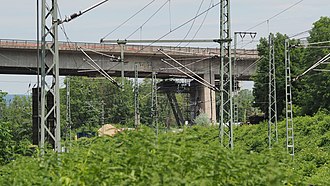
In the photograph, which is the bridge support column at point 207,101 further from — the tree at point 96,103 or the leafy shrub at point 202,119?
the tree at point 96,103

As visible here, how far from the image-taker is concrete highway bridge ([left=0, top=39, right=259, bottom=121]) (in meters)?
52.6

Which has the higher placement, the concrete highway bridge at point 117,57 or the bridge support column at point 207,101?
the concrete highway bridge at point 117,57

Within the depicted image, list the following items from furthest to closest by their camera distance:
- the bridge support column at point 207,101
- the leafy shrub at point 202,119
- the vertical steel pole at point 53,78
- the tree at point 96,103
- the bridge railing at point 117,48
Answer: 1. the tree at point 96,103
2. the bridge support column at point 207,101
3. the leafy shrub at point 202,119
4. the bridge railing at point 117,48
5. the vertical steel pole at point 53,78

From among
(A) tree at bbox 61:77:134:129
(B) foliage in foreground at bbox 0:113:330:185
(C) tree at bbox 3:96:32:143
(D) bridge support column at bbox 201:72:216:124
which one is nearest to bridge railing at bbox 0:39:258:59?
(D) bridge support column at bbox 201:72:216:124

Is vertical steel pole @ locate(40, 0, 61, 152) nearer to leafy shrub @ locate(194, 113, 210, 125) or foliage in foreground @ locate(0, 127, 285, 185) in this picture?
foliage in foreground @ locate(0, 127, 285, 185)

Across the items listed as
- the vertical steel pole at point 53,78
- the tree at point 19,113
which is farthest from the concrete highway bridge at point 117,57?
the vertical steel pole at point 53,78

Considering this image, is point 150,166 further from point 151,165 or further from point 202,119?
point 202,119

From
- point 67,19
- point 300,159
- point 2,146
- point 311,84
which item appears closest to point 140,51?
point 311,84

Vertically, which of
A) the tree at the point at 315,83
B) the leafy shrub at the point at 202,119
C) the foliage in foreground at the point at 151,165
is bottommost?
the leafy shrub at the point at 202,119

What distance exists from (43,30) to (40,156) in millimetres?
8011

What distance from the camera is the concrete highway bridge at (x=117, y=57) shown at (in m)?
52.6

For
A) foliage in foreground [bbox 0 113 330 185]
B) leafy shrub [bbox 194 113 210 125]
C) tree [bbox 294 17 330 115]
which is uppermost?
tree [bbox 294 17 330 115]

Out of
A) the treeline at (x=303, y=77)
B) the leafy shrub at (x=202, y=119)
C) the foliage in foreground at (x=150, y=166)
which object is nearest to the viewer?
the foliage in foreground at (x=150, y=166)

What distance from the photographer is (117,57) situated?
51906 mm
